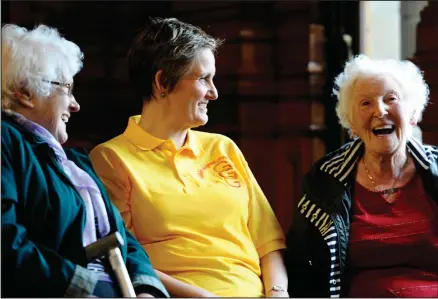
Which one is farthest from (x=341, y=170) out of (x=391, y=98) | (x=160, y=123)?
(x=160, y=123)

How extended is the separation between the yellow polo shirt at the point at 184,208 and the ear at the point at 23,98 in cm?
30

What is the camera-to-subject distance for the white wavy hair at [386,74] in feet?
8.48

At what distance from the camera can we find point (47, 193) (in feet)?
6.98

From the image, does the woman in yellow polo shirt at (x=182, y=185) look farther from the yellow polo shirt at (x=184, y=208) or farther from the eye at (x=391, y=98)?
the eye at (x=391, y=98)

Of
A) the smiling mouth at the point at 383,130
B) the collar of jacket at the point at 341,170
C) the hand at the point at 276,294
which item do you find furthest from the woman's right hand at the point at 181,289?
the smiling mouth at the point at 383,130

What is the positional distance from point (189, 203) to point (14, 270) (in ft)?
1.89

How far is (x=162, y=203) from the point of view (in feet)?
7.93

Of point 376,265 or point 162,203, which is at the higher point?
point 162,203

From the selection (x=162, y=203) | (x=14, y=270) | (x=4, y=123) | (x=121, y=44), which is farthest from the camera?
(x=121, y=44)

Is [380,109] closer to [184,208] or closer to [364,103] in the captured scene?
[364,103]

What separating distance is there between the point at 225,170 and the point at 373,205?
1.46 feet

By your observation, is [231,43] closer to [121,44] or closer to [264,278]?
[121,44]

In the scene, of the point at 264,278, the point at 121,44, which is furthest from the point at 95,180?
the point at 121,44

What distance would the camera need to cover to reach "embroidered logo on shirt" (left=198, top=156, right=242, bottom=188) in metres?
2.55
